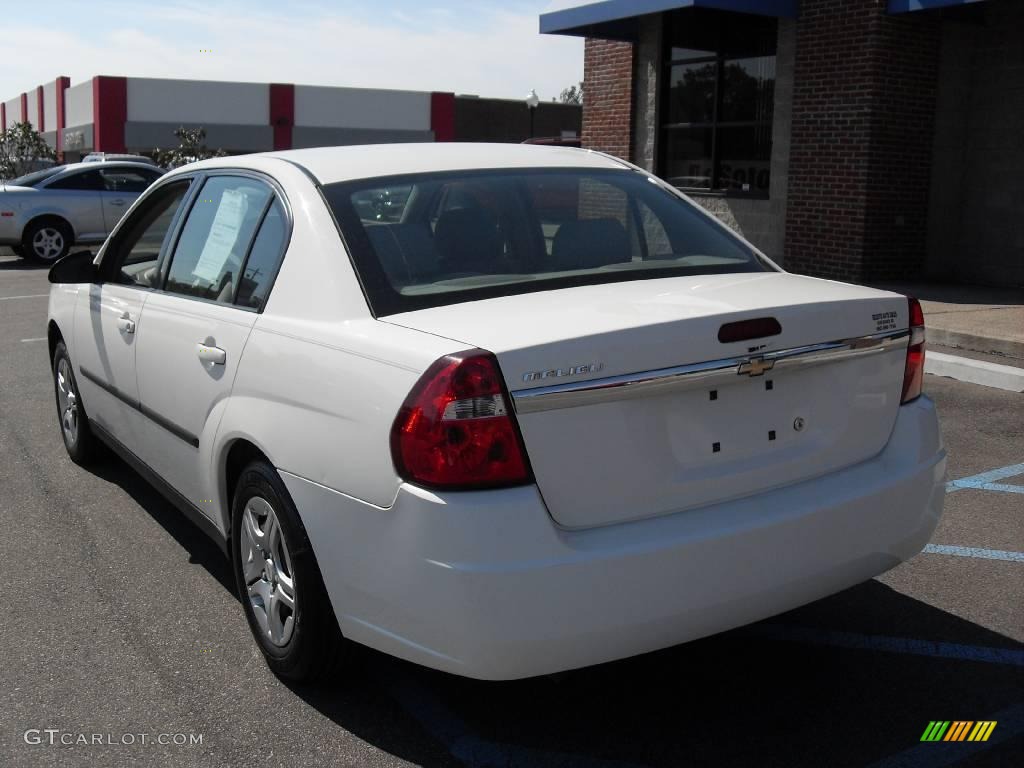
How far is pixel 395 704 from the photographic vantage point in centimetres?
350

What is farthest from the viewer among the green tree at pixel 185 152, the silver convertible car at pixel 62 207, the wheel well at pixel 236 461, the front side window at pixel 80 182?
the green tree at pixel 185 152

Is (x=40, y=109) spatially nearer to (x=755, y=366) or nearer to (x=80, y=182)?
(x=80, y=182)

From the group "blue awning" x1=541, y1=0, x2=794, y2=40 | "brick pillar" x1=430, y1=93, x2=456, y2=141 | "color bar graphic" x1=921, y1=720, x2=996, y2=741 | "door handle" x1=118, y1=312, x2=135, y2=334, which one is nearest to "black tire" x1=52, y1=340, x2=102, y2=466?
"door handle" x1=118, y1=312, x2=135, y2=334

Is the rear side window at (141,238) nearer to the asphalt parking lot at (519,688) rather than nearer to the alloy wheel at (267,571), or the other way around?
the asphalt parking lot at (519,688)

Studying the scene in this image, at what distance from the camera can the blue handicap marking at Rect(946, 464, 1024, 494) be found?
5680mm

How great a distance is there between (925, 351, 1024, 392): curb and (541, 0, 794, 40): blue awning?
6.02 meters

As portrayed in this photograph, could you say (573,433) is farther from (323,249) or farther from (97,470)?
(97,470)

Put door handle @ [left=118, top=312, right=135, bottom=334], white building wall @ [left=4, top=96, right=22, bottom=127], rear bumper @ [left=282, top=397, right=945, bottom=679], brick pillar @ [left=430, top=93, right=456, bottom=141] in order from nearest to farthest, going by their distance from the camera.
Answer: rear bumper @ [left=282, top=397, right=945, bottom=679] < door handle @ [left=118, top=312, right=135, bottom=334] < brick pillar @ [left=430, top=93, right=456, bottom=141] < white building wall @ [left=4, top=96, right=22, bottom=127]

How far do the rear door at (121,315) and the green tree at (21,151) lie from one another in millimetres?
44663

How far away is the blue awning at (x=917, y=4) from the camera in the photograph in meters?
11.6

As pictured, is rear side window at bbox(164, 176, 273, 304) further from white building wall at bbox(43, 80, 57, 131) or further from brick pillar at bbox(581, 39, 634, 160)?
white building wall at bbox(43, 80, 57, 131)

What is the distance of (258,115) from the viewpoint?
2076 inches

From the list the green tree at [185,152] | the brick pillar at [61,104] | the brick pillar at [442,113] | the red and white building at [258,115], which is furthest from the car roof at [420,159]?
the brick pillar at [61,104]

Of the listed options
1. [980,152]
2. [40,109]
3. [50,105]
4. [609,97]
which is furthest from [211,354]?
[40,109]
